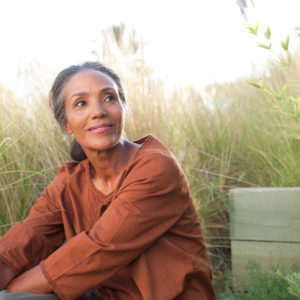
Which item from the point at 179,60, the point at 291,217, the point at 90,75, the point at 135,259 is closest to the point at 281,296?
the point at 291,217

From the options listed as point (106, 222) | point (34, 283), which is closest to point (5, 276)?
point (34, 283)

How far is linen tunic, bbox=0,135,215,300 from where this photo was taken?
1.83m

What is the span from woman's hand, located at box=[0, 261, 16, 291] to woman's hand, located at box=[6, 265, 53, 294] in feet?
0.36

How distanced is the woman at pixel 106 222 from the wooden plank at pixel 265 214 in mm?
743

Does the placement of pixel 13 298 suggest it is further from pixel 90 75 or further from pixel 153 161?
pixel 90 75

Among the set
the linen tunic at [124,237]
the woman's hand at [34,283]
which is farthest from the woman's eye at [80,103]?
the woman's hand at [34,283]

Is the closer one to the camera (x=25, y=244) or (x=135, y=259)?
(x=135, y=259)

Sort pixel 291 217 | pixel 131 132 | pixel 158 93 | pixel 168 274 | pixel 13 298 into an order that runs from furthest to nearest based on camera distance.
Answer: pixel 158 93
pixel 131 132
pixel 291 217
pixel 168 274
pixel 13 298

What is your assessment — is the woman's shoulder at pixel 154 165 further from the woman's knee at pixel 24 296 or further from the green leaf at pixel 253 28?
the green leaf at pixel 253 28

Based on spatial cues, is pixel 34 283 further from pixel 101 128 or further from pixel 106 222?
pixel 101 128

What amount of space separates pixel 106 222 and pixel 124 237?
3.7 inches

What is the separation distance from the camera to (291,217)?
2.72m

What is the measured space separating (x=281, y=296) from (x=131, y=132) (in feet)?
5.15

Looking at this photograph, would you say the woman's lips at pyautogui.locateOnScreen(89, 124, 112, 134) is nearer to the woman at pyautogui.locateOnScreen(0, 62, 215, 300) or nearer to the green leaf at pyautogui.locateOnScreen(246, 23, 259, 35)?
the woman at pyautogui.locateOnScreen(0, 62, 215, 300)
